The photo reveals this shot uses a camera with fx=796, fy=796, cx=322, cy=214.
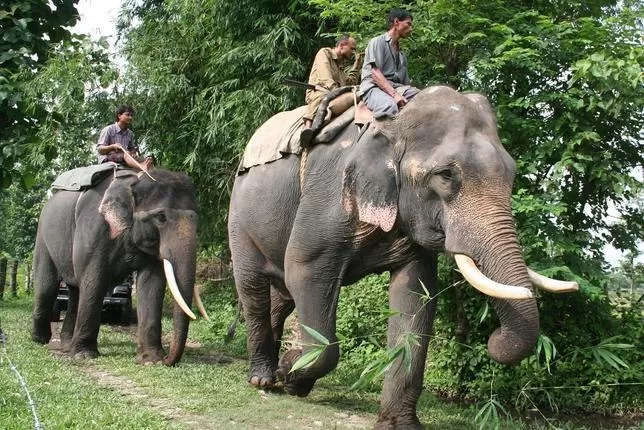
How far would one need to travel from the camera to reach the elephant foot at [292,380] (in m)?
6.88

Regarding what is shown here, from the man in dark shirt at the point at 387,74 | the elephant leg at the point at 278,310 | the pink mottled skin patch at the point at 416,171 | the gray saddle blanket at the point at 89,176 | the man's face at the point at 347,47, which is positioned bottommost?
the elephant leg at the point at 278,310

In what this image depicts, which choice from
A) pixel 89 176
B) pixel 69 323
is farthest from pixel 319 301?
pixel 69 323

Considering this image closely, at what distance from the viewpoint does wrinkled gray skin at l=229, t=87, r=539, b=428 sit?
4.94 meters

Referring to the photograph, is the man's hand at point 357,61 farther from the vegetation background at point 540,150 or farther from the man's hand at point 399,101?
the man's hand at point 399,101

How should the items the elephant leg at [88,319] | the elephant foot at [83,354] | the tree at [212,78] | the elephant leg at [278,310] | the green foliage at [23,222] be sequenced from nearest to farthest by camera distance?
the elephant leg at [278,310]
the elephant foot at [83,354]
the elephant leg at [88,319]
the tree at [212,78]
the green foliage at [23,222]

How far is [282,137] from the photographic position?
7.18 m

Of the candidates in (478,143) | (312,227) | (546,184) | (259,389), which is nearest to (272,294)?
(259,389)

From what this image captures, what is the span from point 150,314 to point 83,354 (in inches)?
35.9

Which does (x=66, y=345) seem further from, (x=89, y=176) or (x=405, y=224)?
(x=405, y=224)

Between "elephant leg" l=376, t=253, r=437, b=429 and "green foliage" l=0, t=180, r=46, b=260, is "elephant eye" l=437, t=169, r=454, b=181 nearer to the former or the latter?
"elephant leg" l=376, t=253, r=437, b=429

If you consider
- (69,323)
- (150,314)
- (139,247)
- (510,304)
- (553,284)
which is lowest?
(69,323)

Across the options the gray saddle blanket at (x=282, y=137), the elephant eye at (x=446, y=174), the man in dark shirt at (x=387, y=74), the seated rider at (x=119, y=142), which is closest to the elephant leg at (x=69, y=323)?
the seated rider at (x=119, y=142)

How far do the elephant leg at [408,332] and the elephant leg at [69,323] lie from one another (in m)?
5.49

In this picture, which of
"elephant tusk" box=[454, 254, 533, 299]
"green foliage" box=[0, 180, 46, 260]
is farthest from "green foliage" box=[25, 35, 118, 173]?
"green foliage" box=[0, 180, 46, 260]
